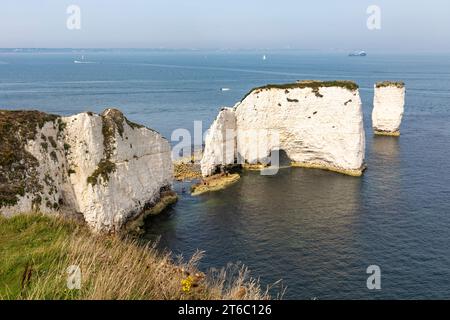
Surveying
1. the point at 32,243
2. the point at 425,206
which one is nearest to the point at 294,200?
the point at 425,206

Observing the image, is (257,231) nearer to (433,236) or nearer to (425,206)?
(433,236)

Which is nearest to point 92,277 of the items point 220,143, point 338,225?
point 338,225

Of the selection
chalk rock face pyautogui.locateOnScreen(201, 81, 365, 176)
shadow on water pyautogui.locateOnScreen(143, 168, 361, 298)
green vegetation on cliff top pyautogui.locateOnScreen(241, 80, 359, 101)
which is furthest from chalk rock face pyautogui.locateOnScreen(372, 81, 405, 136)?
shadow on water pyautogui.locateOnScreen(143, 168, 361, 298)

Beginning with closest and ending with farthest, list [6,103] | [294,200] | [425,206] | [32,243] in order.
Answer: [32,243] < [425,206] < [294,200] < [6,103]

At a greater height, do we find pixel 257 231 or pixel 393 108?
pixel 393 108

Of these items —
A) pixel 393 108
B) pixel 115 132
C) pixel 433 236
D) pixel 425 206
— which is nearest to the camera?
pixel 433 236

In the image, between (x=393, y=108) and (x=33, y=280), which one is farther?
(x=393, y=108)

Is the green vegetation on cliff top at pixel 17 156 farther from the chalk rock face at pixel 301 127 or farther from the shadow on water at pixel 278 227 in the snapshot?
the chalk rock face at pixel 301 127
